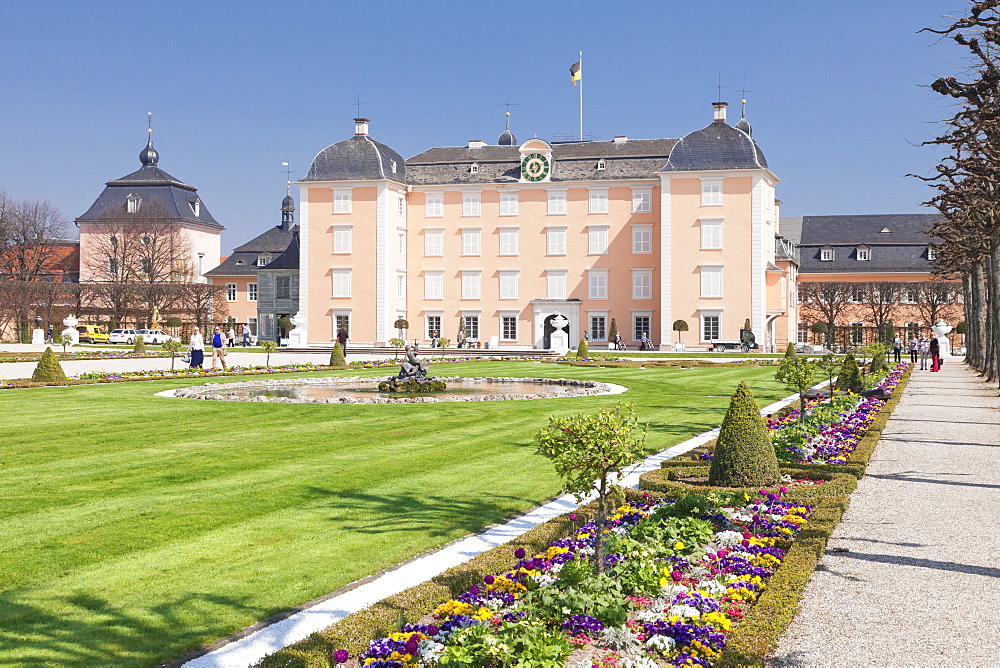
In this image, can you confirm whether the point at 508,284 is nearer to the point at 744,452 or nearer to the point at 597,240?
the point at 597,240

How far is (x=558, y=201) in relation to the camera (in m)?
59.0

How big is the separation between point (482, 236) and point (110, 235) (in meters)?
35.9

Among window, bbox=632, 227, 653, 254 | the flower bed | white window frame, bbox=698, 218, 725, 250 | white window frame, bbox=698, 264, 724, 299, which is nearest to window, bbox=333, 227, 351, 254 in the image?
window, bbox=632, 227, 653, 254

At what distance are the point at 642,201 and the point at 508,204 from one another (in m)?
8.79

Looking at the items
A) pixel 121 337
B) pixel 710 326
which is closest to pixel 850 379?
pixel 710 326

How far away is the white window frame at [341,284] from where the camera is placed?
2323 inches

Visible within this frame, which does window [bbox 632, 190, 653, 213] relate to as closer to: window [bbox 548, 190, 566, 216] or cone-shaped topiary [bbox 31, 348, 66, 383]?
window [bbox 548, 190, 566, 216]

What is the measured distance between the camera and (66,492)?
877cm

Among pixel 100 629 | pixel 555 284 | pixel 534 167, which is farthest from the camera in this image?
pixel 555 284

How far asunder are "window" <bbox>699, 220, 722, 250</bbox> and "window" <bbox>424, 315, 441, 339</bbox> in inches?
716

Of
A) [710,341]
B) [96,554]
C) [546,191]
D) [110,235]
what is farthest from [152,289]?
[96,554]

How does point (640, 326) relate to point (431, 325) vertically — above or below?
below

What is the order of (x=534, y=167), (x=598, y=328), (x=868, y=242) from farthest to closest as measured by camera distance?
(x=868, y=242) < (x=534, y=167) < (x=598, y=328)

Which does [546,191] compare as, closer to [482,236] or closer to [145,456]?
[482,236]
